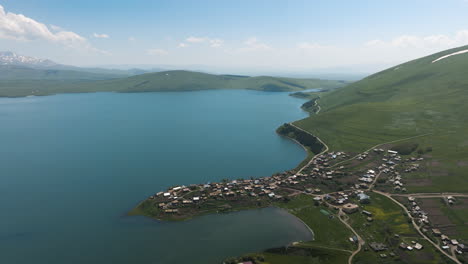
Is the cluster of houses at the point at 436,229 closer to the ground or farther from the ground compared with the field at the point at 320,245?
farther from the ground

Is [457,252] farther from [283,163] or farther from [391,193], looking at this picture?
[283,163]

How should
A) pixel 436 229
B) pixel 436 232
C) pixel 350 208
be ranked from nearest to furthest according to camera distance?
pixel 436 232, pixel 436 229, pixel 350 208

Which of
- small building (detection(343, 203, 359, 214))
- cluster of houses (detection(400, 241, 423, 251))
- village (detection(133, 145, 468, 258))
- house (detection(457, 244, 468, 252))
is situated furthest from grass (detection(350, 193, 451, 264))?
house (detection(457, 244, 468, 252))

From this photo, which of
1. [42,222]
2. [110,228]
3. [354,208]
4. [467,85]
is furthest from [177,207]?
[467,85]

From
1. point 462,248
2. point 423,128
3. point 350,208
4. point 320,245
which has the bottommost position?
point 320,245

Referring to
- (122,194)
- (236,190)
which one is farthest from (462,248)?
(122,194)

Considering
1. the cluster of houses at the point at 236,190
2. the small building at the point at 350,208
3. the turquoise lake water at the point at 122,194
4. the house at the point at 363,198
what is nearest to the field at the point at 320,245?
the turquoise lake water at the point at 122,194

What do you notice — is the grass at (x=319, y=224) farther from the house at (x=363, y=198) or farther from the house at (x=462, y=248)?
the house at (x=462, y=248)

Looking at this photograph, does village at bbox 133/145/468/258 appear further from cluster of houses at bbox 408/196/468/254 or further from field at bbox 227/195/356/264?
field at bbox 227/195/356/264

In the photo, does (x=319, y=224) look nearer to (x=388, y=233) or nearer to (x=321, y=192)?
(x=388, y=233)
